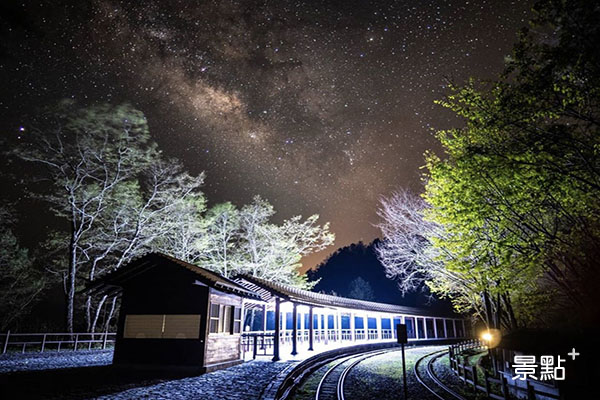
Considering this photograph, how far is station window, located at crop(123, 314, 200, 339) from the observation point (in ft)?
44.1

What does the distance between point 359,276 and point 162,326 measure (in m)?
64.9

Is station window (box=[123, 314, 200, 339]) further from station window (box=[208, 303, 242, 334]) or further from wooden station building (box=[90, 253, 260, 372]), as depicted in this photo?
station window (box=[208, 303, 242, 334])

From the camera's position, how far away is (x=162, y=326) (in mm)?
13758

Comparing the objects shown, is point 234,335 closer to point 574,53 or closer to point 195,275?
point 195,275

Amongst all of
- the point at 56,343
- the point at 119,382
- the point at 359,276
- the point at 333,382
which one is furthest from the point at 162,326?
the point at 359,276

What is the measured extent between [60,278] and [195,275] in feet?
75.9

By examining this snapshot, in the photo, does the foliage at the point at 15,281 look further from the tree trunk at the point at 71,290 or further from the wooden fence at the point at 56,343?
the tree trunk at the point at 71,290

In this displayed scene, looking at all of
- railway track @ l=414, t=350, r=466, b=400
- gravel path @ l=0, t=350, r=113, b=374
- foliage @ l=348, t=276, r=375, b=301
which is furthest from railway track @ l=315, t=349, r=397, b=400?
foliage @ l=348, t=276, r=375, b=301

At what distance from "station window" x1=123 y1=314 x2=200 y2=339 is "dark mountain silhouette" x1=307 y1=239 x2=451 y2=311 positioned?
54.3m

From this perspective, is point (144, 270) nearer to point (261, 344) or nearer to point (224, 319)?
point (224, 319)

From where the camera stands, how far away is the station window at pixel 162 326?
13438 mm

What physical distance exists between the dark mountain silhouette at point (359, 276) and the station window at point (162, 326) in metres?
54.3

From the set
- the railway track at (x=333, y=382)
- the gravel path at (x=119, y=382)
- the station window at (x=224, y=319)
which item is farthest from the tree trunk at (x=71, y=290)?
the railway track at (x=333, y=382)

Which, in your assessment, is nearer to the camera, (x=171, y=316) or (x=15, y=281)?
(x=171, y=316)
